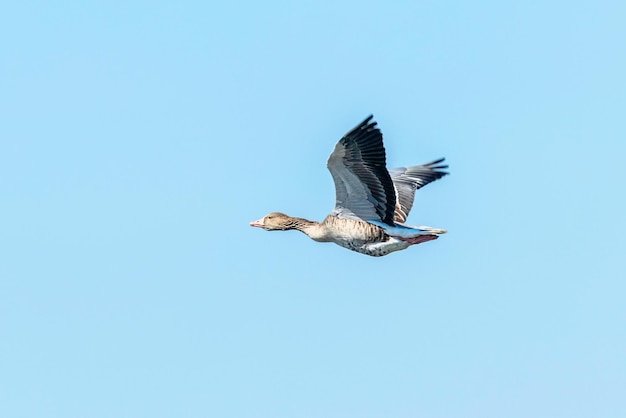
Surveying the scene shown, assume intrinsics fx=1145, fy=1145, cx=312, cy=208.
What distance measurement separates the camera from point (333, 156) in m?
21.7

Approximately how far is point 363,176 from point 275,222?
3557 millimetres

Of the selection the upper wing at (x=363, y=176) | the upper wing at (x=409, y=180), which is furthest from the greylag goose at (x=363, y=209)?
the upper wing at (x=409, y=180)

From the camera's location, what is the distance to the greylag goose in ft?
70.6

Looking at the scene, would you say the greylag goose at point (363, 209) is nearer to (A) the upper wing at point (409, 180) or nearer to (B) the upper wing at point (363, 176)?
(B) the upper wing at point (363, 176)

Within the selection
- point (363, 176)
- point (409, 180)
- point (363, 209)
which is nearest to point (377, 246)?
point (363, 209)

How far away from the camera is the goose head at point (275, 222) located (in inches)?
980

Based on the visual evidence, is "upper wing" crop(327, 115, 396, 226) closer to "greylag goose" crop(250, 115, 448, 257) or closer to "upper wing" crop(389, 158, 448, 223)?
"greylag goose" crop(250, 115, 448, 257)

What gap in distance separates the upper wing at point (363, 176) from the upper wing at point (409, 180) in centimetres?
188

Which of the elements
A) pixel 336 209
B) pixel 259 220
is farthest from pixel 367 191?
pixel 259 220

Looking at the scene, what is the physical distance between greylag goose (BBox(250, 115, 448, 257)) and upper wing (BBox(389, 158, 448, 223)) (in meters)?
0.66

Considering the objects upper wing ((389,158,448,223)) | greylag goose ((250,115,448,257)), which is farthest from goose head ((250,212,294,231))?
upper wing ((389,158,448,223))

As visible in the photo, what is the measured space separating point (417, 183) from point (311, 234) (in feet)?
13.6

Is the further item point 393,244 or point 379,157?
point 393,244

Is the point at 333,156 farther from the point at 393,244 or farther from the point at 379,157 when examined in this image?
the point at 393,244
